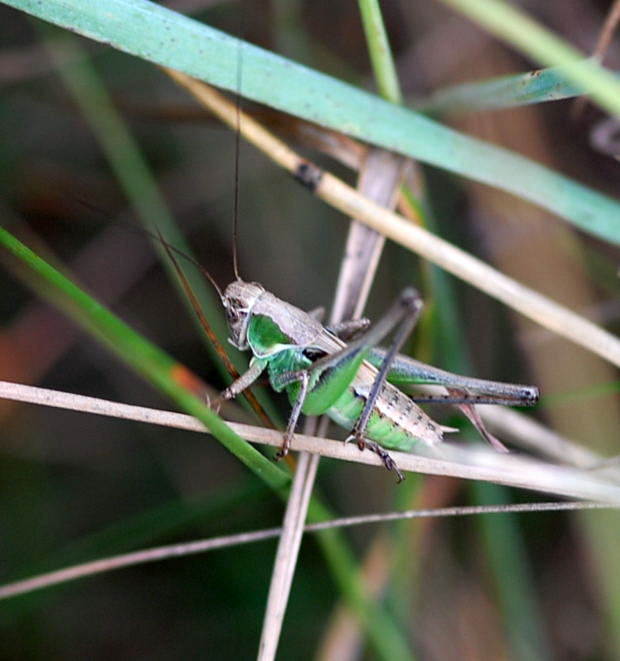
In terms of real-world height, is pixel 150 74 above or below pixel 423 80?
below

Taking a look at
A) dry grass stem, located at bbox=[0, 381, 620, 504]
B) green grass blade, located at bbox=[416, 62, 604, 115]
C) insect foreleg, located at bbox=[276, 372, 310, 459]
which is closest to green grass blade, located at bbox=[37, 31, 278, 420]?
insect foreleg, located at bbox=[276, 372, 310, 459]

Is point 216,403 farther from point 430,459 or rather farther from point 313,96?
point 313,96

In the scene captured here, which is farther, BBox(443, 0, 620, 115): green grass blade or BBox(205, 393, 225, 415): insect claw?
BBox(205, 393, 225, 415): insect claw

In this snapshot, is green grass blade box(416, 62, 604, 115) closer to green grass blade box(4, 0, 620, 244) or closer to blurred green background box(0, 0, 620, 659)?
green grass blade box(4, 0, 620, 244)

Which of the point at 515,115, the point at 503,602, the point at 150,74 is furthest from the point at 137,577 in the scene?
the point at 515,115

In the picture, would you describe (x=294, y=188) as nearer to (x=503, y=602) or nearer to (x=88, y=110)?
(x=88, y=110)

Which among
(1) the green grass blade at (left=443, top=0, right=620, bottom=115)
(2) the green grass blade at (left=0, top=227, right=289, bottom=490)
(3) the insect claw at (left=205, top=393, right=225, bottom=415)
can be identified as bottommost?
(2) the green grass blade at (left=0, top=227, right=289, bottom=490)

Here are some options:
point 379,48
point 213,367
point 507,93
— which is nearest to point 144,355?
point 379,48
